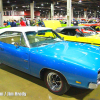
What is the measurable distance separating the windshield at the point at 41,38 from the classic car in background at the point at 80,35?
1949 millimetres

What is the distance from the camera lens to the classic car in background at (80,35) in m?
5.43

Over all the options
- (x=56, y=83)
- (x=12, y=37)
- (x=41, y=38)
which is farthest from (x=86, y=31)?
(x=56, y=83)

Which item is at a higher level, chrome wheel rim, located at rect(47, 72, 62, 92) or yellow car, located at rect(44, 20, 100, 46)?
yellow car, located at rect(44, 20, 100, 46)

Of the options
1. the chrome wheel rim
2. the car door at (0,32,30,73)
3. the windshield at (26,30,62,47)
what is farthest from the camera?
the windshield at (26,30,62,47)

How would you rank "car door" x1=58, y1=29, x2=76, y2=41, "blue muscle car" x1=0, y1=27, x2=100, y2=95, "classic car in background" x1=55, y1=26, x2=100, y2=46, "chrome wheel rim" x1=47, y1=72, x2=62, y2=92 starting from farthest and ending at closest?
"car door" x1=58, y1=29, x2=76, y2=41
"classic car in background" x1=55, y1=26, x2=100, y2=46
"chrome wheel rim" x1=47, y1=72, x2=62, y2=92
"blue muscle car" x1=0, y1=27, x2=100, y2=95

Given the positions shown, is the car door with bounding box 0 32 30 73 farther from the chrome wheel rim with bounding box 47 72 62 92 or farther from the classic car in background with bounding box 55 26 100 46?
the classic car in background with bounding box 55 26 100 46

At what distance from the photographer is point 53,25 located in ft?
24.3

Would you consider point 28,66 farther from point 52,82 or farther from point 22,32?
point 22,32

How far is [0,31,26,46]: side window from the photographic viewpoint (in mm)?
3430

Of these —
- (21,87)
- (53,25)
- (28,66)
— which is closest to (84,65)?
(28,66)

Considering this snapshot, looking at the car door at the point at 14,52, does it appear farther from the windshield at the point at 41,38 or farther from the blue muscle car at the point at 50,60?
the windshield at the point at 41,38

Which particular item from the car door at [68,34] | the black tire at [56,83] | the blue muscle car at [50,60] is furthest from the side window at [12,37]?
the car door at [68,34]

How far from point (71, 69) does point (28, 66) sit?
1154 mm

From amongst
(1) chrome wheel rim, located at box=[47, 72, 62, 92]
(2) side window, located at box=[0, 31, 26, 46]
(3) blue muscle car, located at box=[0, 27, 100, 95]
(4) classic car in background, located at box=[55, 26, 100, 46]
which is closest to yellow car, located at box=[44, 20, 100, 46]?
(4) classic car in background, located at box=[55, 26, 100, 46]
